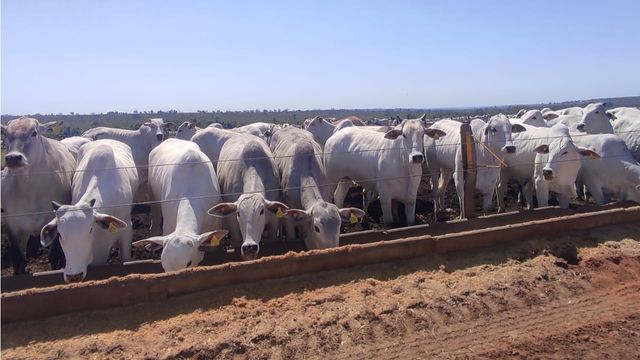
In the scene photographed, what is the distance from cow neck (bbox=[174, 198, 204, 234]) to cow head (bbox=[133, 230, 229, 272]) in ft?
0.55

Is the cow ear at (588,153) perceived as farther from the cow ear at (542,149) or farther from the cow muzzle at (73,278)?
the cow muzzle at (73,278)

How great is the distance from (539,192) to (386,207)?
3105 mm

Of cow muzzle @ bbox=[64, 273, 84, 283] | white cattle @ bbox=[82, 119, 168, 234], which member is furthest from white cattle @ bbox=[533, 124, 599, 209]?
white cattle @ bbox=[82, 119, 168, 234]

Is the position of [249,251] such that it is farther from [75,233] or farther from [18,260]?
[18,260]

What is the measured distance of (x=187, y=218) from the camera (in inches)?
253

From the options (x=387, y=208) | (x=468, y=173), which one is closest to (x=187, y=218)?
(x=387, y=208)

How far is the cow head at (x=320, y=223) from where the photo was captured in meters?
6.45

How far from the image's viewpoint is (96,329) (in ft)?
14.8

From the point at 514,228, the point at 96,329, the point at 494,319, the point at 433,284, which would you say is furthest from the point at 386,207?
the point at 96,329

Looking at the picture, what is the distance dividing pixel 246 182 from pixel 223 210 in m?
0.88

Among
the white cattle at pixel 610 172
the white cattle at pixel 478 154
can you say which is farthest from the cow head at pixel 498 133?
the white cattle at pixel 610 172

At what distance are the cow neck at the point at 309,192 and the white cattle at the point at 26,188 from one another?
367 centimetres

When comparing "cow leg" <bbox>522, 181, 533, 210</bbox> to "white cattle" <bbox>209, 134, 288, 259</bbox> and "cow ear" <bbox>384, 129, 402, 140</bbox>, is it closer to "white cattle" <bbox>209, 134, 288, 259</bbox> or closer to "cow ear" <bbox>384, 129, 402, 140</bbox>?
"cow ear" <bbox>384, 129, 402, 140</bbox>

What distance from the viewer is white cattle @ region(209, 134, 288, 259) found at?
254 inches
